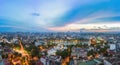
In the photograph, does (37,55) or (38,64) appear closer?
(38,64)

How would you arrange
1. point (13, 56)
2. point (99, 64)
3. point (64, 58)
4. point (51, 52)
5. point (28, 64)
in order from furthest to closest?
point (51, 52) < point (64, 58) < point (13, 56) < point (28, 64) < point (99, 64)

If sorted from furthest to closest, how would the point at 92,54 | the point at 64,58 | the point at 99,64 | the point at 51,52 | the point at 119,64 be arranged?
the point at 51,52 → the point at 92,54 → the point at 64,58 → the point at 99,64 → the point at 119,64

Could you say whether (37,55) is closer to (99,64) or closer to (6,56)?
(6,56)

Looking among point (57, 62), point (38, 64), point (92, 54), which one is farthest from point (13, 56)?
point (92, 54)

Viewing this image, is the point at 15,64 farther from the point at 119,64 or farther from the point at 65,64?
the point at 119,64

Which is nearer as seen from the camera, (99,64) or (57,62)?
(99,64)

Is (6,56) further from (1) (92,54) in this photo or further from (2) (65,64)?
(1) (92,54)

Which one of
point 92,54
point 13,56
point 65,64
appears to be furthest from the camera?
point 92,54

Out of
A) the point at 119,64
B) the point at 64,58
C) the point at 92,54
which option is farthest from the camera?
the point at 92,54

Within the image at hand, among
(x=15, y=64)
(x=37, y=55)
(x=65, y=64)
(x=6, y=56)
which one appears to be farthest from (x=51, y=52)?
(x=15, y=64)
